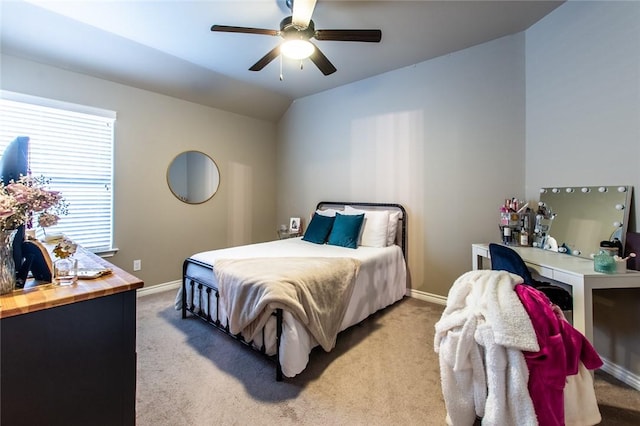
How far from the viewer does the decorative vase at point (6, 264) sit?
1036 millimetres

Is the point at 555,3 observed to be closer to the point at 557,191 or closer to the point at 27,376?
A: the point at 557,191

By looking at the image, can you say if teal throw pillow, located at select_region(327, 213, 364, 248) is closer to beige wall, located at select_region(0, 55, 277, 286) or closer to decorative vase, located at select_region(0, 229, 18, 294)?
beige wall, located at select_region(0, 55, 277, 286)

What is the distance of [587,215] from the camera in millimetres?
2055

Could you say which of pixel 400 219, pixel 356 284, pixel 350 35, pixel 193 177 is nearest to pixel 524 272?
pixel 356 284

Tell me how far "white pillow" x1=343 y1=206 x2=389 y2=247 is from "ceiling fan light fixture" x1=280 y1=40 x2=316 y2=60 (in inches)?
Answer: 73.4

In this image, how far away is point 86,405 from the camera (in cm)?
106

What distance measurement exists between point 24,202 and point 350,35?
2087mm

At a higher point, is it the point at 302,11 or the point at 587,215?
the point at 302,11

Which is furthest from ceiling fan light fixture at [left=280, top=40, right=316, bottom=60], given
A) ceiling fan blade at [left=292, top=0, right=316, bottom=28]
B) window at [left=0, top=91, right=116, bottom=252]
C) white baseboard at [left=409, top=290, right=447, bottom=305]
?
white baseboard at [left=409, top=290, right=447, bottom=305]

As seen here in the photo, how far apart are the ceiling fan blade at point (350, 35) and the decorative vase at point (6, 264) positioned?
209 cm

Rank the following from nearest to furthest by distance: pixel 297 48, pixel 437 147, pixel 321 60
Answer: pixel 297 48
pixel 321 60
pixel 437 147

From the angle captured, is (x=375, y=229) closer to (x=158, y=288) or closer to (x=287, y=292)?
(x=287, y=292)

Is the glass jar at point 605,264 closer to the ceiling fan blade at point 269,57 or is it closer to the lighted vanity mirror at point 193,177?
the ceiling fan blade at point 269,57

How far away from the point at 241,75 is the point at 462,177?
2.95 m
